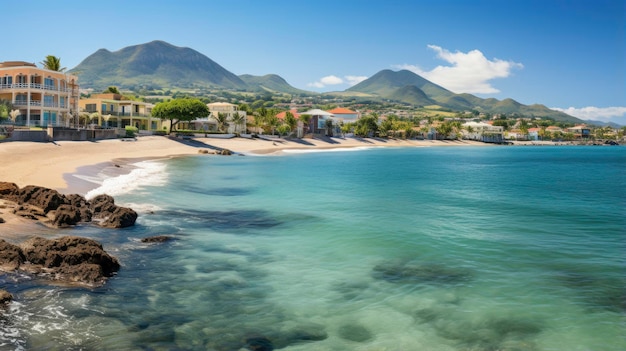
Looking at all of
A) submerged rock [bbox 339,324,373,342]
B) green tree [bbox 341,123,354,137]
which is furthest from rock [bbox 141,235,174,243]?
green tree [bbox 341,123,354,137]

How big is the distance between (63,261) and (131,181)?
24.7 metres

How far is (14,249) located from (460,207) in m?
25.2

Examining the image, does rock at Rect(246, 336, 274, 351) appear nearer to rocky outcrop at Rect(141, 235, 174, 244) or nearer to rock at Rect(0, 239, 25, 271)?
rock at Rect(0, 239, 25, 271)

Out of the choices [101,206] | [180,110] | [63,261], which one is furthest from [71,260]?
[180,110]

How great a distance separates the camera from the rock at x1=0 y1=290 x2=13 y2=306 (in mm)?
11368

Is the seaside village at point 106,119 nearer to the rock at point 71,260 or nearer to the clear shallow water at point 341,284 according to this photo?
the clear shallow water at point 341,284

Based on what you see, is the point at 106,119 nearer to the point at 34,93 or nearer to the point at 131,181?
the point at 34,93

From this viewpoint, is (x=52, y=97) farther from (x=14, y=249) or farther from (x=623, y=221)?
(x=623, y=221)

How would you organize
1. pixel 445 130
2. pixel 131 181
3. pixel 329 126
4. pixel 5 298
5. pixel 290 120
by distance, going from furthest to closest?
pixel 445 130, pixel 329 126, pixel 290 120, pixel 131 181, pixel 5 298

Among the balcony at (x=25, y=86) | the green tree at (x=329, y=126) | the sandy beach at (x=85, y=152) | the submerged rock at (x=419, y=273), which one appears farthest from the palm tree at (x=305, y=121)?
the submerged rock at (x=419, y=273)

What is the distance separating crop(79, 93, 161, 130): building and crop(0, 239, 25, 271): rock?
273 feet

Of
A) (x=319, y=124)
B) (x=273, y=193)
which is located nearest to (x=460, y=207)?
(x=273, y=193)

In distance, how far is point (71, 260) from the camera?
14.2 meters

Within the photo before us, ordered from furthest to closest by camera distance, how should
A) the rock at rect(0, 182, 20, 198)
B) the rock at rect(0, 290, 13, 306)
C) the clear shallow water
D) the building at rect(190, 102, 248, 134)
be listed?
the building at rect(190, 102, 248, 134) → the rock at rect(0, 182, 20, 198) → the rock at rect(0, 290, 13, 306) → the clear shallow water
